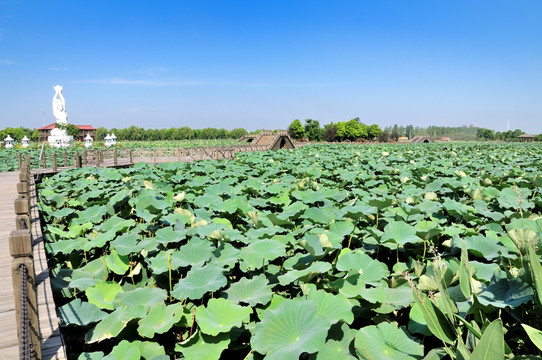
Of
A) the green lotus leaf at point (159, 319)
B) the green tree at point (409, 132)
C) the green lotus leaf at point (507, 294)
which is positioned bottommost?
the green lotus leaf at point (159, 319)

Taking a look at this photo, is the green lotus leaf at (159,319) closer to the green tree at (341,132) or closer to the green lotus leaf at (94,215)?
the green lotus leaf at (94,215)

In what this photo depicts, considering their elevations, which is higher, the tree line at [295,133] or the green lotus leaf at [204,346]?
the tree line at [295,133]

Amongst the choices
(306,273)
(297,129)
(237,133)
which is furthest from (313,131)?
(306,273)

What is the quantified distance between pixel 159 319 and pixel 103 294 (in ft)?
1.93

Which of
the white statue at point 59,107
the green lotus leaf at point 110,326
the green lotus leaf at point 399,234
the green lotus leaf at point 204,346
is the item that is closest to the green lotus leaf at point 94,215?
the green lotus leaf at point 110,326

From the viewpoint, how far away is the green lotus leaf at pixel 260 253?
2.26 metres

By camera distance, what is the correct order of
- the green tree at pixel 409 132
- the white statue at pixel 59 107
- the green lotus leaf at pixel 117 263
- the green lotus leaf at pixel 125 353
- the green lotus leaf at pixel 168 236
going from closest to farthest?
the green lotus leaf at pixel 125 353, the green lotus leaf at pixel 117 263, the green lotus leaf at pixel 168 236, the white statue at pixel 59 107, the green tree at pixel 409 132

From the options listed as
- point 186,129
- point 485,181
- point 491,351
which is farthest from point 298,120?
point 491,351

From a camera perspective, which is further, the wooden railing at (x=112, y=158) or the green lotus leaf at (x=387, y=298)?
the wooden railing at (x=112, y=158)

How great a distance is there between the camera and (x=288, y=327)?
153 cm

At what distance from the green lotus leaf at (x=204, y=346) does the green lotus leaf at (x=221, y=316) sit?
65mm

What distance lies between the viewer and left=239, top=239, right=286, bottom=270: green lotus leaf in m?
2.26

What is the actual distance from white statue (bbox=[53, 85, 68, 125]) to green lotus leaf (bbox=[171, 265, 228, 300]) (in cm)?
Result: 3844

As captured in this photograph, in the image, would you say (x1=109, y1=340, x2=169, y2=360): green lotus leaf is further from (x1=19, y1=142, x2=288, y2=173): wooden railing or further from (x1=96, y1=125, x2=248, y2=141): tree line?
(x1=96, y1=125, x2=248, y2=141): tree line
